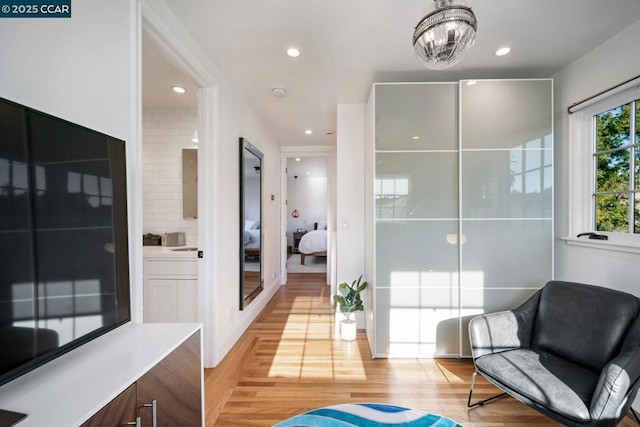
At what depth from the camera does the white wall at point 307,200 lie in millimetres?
9406

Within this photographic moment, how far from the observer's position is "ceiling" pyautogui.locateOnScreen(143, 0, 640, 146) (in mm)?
1657

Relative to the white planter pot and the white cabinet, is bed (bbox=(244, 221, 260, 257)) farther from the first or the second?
the white planter pot

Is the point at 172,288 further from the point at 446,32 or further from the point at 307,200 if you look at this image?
the point at 307,200

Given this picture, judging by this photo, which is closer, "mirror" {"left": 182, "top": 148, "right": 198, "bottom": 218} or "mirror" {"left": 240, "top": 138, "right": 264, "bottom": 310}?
"mirror" {"left": 240, "top": 138, "right": 264, "bottom": 310}

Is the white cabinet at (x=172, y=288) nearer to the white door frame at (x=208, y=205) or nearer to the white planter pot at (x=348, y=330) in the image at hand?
the white door frame at (x=208, y=205)

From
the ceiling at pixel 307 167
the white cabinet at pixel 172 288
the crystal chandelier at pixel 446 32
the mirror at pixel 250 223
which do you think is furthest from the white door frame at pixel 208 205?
the ceiling at pixel 307 167

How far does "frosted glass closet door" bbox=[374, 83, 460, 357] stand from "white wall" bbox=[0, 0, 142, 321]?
1815 mm

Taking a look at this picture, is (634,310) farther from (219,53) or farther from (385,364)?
(219,53)

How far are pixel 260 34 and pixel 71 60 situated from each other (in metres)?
1.18

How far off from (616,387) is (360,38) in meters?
2.46

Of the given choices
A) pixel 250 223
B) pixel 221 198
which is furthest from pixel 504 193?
pixel 250 223

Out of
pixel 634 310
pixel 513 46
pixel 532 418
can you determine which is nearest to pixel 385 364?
pixel 532 418

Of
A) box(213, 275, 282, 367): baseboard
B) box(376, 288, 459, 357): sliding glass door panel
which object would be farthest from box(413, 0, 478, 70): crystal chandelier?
box(213, 275, 282, 367): baseboard

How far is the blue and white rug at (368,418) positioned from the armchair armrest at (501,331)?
0.70 m
